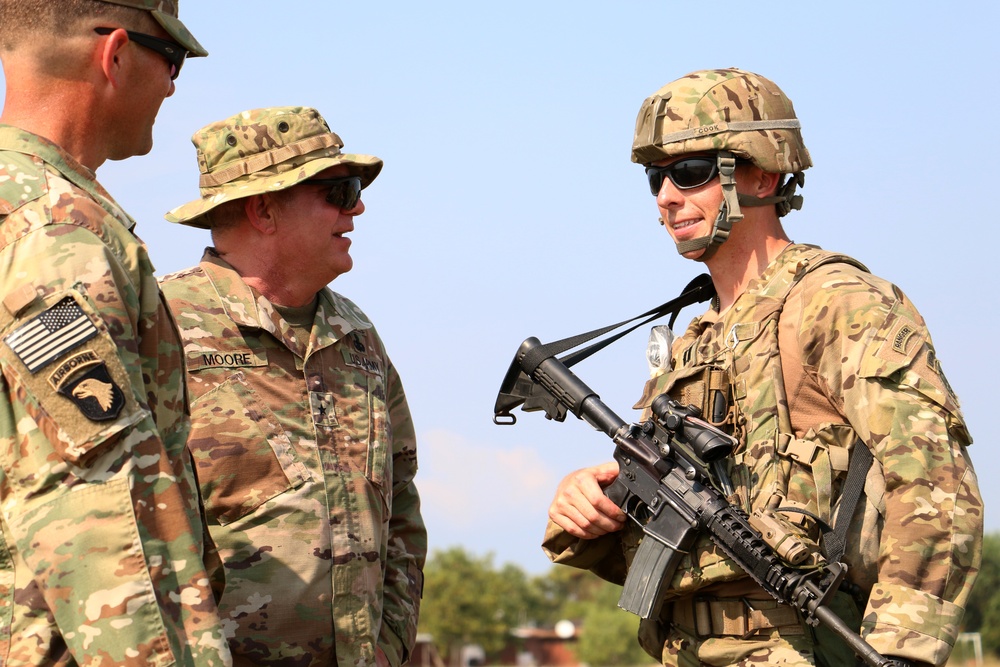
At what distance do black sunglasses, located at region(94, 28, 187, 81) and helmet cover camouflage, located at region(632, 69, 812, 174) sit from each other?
2242mm

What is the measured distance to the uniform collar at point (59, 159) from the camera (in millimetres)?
3285

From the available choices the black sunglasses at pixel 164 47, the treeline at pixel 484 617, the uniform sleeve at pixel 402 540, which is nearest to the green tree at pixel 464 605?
the treeline at pixel 484 617

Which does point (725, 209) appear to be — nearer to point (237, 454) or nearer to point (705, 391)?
point (705, 391)

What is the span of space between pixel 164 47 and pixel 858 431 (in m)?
2.75

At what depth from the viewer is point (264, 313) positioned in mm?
5203

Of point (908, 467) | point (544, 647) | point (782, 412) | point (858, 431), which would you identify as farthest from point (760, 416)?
point (544, 647)

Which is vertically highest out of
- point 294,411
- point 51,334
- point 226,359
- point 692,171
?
point 692,171

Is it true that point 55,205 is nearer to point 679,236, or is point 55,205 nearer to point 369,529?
point 369,529

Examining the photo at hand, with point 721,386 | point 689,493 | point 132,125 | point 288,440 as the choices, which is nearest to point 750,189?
point 721,386

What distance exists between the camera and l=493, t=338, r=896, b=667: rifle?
4367 millimetres

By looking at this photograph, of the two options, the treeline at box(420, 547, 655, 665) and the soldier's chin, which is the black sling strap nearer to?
the soldier's chin

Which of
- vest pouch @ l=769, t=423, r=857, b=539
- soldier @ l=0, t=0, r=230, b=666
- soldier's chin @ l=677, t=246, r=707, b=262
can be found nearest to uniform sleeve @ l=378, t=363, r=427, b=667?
soldier's chin @ l=677, t=246, r=707, b=262

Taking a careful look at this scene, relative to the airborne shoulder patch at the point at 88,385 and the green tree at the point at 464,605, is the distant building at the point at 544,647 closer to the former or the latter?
the green tree at the point at 464,605

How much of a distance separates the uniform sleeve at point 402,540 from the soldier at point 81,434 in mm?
2250
